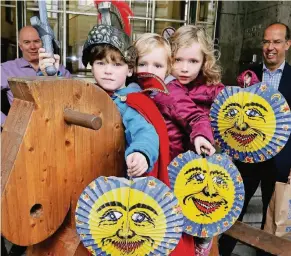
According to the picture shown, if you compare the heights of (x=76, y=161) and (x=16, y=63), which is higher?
(x=16, y=63)

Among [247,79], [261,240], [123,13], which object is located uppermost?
[123,13]

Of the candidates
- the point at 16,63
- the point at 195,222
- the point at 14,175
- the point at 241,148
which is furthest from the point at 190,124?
the point at 16,63

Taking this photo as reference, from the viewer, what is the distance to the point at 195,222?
1178 mm

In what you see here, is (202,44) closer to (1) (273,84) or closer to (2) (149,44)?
(2) (149,44)

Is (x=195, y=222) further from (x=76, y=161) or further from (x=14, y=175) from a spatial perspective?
(x=14, y=175)

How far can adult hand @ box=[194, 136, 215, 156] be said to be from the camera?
1178 millimetres

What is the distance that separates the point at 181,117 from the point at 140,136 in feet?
1.21

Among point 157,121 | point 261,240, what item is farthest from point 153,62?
point 261,240

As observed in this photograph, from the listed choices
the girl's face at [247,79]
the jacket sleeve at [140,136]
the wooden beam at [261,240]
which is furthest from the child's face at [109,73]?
the wooden beam at [261,240]

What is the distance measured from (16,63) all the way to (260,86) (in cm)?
159

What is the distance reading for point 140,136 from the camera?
96 cm

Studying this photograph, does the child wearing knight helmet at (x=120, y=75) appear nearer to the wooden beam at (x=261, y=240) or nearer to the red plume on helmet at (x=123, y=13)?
the red plume on helmet at (x=123, y=13)

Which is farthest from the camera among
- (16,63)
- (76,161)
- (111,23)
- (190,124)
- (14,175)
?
(16,63)

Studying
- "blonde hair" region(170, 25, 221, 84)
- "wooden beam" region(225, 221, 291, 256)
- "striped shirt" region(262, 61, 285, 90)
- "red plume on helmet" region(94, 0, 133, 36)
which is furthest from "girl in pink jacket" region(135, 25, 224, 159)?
"striped shirt" region(262, 61, 285, 90)
